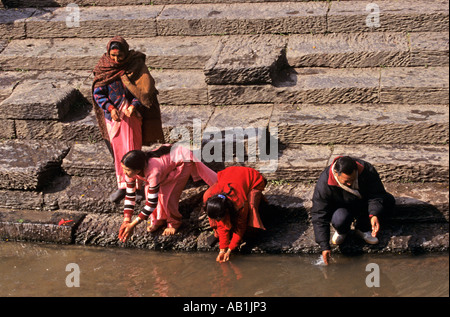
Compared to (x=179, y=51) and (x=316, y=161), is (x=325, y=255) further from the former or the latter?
(x=179, y=51)

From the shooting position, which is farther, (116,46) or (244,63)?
(244,63)

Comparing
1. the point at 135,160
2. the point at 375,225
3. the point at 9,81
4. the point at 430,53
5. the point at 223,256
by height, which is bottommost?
the point at 223,256

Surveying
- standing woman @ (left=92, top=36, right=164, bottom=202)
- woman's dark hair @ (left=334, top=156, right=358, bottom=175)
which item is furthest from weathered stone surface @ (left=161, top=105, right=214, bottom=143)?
woman's dark hair @ (left=334, top=156, right=358, bottom=175)

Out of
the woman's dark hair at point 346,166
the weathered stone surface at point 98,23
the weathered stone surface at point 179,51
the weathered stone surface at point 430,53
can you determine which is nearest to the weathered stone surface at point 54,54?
the weathered stone surface at point 98,23

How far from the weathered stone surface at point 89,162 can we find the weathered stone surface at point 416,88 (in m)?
2.93

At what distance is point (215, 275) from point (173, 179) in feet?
3.25

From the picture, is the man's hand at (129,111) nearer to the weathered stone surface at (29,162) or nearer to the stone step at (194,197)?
the stone step at (194,197)

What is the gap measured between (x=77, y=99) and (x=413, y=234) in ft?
13.1

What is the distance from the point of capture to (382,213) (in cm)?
544

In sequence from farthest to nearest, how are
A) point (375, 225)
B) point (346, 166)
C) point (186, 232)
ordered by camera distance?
point (186, 232) → point (375, 225) → point (346, 166)

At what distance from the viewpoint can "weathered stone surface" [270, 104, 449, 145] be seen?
6.35m

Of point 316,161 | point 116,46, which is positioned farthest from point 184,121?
point 316,161

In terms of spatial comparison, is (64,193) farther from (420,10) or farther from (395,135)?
(420,10)

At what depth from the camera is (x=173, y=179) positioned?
19.7ft
